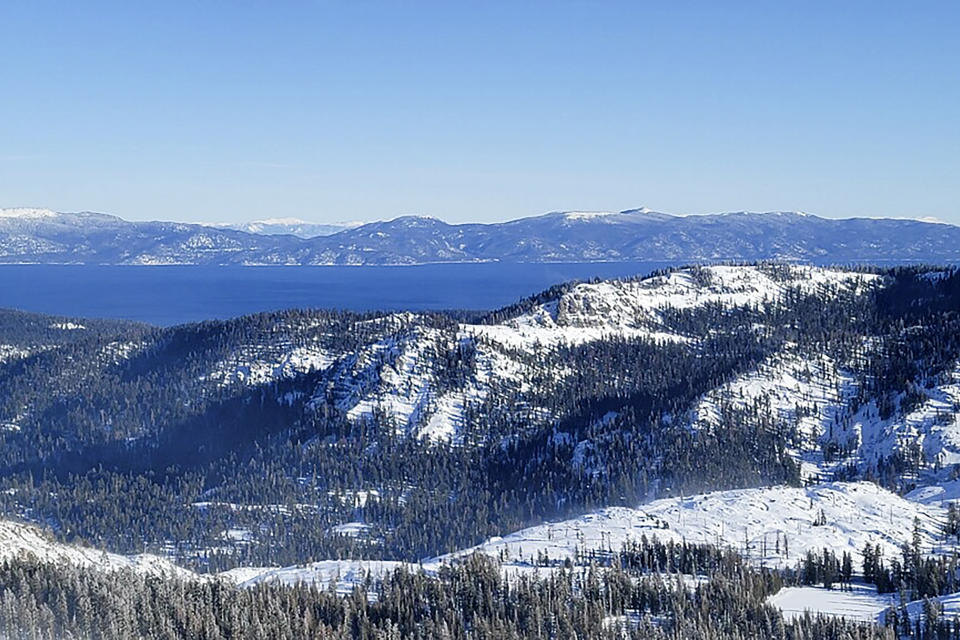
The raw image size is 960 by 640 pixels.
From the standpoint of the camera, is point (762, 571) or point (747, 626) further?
point (762, 571)

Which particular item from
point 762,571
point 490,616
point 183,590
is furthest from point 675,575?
point 183,590

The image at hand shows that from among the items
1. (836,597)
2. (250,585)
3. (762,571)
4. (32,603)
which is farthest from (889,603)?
(32,603)

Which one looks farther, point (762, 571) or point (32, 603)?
point (762, 571)

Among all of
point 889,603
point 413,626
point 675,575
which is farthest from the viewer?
point 675,575

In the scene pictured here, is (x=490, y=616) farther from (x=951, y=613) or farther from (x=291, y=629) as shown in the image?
(x=951, y=613)

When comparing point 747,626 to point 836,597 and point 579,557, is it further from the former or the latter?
point 579,557

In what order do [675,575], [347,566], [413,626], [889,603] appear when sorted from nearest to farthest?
1. [413,626]
2. [889,603]
3. [675,575]
4. [347,566]

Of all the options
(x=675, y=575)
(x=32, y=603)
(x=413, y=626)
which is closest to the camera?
(x=32, y=603)

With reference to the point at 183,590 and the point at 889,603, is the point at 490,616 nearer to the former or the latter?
the point at 183,590

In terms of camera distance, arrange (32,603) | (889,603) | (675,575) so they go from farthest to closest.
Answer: (675,575) → (889,603) → (32,603)
